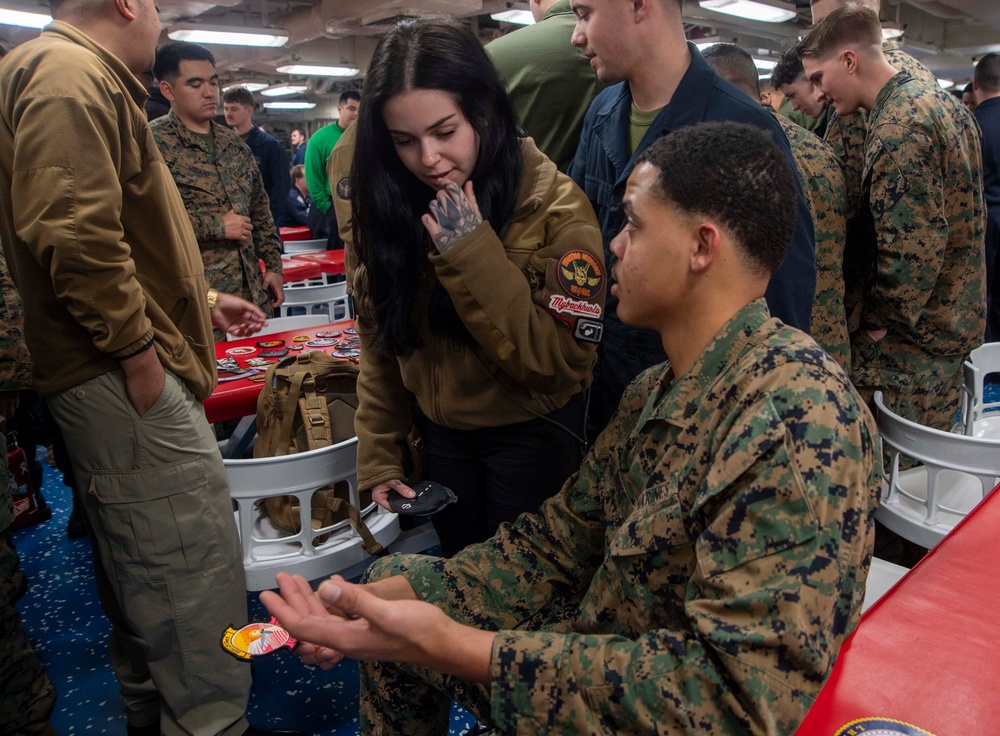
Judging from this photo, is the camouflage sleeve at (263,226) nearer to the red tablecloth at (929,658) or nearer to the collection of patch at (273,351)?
the collection of patch at (273,351)

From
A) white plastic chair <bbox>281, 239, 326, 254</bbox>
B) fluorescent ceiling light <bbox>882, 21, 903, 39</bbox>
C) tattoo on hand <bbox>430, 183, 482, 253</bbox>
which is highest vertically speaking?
fluorescent ceiling light <bbox>882, 21, 903, 39</bbox>

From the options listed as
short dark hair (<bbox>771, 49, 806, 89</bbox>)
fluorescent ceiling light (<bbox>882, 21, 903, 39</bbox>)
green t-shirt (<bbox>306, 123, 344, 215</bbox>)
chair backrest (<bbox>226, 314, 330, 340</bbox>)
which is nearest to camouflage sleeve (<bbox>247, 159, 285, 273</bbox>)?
chair backrest (<bbox>226, 314, 330, 340</bbox>)

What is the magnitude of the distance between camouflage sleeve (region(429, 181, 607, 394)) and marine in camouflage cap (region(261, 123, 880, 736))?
9.2 inches

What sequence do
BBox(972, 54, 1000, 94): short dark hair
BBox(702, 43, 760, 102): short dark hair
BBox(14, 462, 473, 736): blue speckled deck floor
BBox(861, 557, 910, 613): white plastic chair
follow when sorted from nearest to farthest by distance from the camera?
BBox(861, 557, 910, 613): white plastic chair < BBox(14, 462, 473, 736): blue speckled deck floor < BBox(702, 43, 760, 102): short dark hair < BBox(972, 54, 1000, 94): short dark hair

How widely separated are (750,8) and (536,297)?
796cm

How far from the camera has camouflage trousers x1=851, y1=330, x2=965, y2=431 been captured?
2455 millimetres

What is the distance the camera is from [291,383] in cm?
218

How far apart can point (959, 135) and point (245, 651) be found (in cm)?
245

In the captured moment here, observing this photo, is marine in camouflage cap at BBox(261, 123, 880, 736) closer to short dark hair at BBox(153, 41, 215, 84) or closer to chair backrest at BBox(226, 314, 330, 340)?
chair backrest at BBox(226, 314, 330, 340)

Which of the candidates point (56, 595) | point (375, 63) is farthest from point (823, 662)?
point (56, 595)

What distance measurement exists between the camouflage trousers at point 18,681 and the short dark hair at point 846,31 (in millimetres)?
2805

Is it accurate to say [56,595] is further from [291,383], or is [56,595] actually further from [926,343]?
[926,343]

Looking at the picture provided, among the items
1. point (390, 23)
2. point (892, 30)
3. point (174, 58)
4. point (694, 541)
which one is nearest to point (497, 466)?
point (694, 541)

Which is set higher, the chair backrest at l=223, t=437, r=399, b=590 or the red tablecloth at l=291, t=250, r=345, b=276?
the chair backrest at l=223, t=437, r=399, b=590
